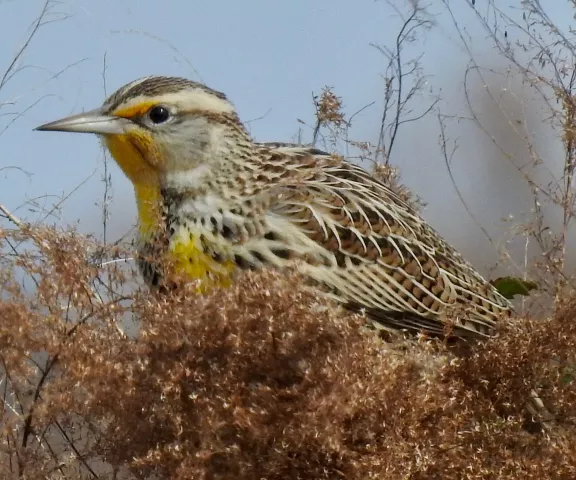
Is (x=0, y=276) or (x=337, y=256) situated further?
(x=337, y=256)

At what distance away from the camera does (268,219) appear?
155cm

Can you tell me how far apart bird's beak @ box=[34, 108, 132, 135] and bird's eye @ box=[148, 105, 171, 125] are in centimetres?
5

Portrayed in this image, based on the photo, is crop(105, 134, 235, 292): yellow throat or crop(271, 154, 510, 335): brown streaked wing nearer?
crop(105, 134, 235, 292): yellow throat

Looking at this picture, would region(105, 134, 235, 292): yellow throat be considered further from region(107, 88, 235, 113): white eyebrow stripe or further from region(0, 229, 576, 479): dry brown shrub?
region(0, 229, 576, 479): dry brown shrub

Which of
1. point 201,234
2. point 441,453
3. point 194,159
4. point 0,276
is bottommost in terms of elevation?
point 441,453

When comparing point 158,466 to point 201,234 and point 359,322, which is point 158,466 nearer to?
point 359,322

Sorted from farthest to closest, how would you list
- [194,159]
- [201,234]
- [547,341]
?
1. [194,159]
2. [201,234]
3. [547,341]

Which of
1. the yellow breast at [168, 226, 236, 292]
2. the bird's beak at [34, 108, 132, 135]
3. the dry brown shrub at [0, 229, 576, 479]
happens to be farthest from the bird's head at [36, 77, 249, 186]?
the dry brown shrub at [0, 229, 576, 479]

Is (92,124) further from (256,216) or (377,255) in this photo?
(377,255)

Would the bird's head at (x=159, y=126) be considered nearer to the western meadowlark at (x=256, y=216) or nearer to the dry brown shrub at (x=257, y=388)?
the western meadowlark at (x=256, y=216)

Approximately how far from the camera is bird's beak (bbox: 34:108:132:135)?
1.46 m

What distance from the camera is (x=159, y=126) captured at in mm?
1559

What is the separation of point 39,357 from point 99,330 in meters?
0.07

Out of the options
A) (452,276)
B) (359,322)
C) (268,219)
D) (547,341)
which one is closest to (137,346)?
(359,322)
